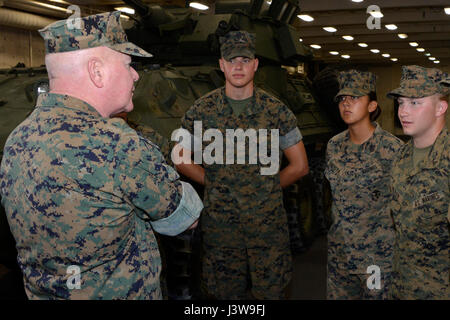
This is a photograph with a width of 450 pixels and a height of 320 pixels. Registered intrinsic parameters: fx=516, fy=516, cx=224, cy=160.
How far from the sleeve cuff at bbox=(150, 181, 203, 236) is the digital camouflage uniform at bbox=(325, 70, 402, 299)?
179 cm

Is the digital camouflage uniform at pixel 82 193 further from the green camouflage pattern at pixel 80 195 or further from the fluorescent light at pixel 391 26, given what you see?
the fluorescent light at pixel 391 26

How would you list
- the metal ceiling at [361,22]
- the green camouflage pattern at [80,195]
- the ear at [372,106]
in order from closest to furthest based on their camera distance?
the green camouflage pattern at [80,195]
the ear at [372,106]
the metal ceiling at [361,22]

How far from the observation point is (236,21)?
20.7ft

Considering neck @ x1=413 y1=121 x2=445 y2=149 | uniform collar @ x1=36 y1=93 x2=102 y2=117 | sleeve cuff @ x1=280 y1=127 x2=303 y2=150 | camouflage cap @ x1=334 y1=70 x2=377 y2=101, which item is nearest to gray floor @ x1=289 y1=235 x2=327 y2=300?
sleeve cuff @ x1=280 y1=127 x2=303 y2=150

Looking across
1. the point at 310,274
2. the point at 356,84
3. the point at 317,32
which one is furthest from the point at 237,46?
the point at 317,32

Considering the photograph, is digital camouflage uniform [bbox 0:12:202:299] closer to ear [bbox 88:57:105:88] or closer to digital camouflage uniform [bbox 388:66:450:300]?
ear [bbox 88:57:105:88]

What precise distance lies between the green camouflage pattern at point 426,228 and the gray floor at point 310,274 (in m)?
2.36

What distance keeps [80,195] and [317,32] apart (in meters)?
16.5

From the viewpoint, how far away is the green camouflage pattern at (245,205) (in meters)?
3.88

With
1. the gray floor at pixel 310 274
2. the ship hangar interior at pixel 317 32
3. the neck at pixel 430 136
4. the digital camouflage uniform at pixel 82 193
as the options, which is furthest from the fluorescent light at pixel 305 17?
the digital camouflage uniform at pixel 82 193

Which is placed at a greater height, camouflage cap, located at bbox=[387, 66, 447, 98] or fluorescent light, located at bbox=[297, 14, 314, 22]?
fluorescent light, located at bbox=[297, 14, 314, 22]

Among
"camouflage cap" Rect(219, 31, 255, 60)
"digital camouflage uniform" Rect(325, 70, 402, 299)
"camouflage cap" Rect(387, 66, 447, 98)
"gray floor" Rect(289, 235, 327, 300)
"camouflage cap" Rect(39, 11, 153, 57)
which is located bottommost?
"gray floor" Rect(289, 235, 327, 300)

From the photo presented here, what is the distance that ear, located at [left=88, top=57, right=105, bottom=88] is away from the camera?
74.1 inches

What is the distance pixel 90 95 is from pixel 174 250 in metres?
2.51
